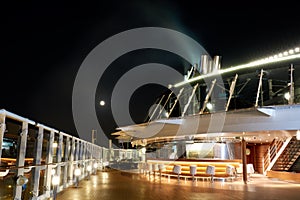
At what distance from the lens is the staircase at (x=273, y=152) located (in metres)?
17.0

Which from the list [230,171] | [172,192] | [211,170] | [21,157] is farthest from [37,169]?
[230,171]

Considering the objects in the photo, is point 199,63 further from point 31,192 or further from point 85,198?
point 31,192

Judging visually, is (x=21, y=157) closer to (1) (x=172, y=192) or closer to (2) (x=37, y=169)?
(2) (x=37, y=169)

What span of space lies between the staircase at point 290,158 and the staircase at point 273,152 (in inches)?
6.7

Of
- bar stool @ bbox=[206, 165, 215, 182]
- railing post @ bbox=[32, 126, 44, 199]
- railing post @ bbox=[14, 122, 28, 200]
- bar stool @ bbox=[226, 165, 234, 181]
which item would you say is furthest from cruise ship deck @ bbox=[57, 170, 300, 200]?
railing post @ bbox=[14, 122, 28, 200]

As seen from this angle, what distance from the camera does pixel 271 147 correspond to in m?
18.5

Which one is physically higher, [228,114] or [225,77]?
[225,77]

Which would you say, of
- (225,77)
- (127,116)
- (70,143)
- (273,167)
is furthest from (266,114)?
(127,116)

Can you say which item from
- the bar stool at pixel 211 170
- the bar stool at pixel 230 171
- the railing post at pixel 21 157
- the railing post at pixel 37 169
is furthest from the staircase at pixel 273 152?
the railing post at pixel 21 157

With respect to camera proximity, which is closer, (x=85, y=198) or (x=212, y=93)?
(x=85, y=198)

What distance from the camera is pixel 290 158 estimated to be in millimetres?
16328

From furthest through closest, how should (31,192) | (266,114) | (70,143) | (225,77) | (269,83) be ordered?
(225,77) → (269,83) → (266,114) → (70,143) → (31,192)

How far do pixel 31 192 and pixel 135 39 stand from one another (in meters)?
13.1

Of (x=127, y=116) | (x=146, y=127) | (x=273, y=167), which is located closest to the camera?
(x=273, y=167)
